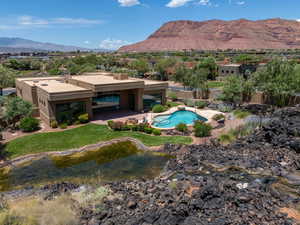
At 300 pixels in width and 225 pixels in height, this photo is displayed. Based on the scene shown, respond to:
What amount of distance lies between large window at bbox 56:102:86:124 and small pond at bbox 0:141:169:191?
6.66 meters

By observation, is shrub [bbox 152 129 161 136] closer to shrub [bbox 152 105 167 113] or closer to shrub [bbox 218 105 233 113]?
shrub [bbox 152 105 167 113]

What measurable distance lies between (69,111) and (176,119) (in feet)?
38.6

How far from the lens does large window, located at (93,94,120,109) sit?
2720cm

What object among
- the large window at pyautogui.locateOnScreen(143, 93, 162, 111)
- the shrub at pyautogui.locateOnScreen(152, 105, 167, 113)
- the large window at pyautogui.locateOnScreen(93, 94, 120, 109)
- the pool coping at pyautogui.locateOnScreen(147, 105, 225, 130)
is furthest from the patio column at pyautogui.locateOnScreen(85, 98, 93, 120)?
the shrub at pyautogui.locateOnScreen(152, 105, 167, 113)

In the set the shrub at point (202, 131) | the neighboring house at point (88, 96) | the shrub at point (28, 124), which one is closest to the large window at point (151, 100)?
the neighboring house at point (88, 96)

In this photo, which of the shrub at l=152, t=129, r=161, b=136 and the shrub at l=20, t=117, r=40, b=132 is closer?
the shrub at l=152, t=129, r=161, b=136

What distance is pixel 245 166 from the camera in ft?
48.6

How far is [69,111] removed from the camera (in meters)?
23.8

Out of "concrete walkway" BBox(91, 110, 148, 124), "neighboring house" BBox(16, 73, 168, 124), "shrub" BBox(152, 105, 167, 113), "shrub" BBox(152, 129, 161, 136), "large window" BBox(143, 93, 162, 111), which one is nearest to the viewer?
"shrub" BBox(152, 129, 161, 136)

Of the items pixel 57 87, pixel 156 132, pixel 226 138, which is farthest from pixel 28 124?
pixel 226 138

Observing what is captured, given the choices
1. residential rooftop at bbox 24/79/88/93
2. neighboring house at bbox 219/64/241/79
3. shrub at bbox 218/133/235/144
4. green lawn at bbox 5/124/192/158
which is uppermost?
neighboring house at bbox 219/64/241/79

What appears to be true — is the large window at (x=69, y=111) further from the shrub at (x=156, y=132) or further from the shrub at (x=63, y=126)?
the shrub at (x=156, y=132)

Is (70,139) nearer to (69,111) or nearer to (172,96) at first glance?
(69,111)

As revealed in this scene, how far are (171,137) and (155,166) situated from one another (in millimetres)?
4758
